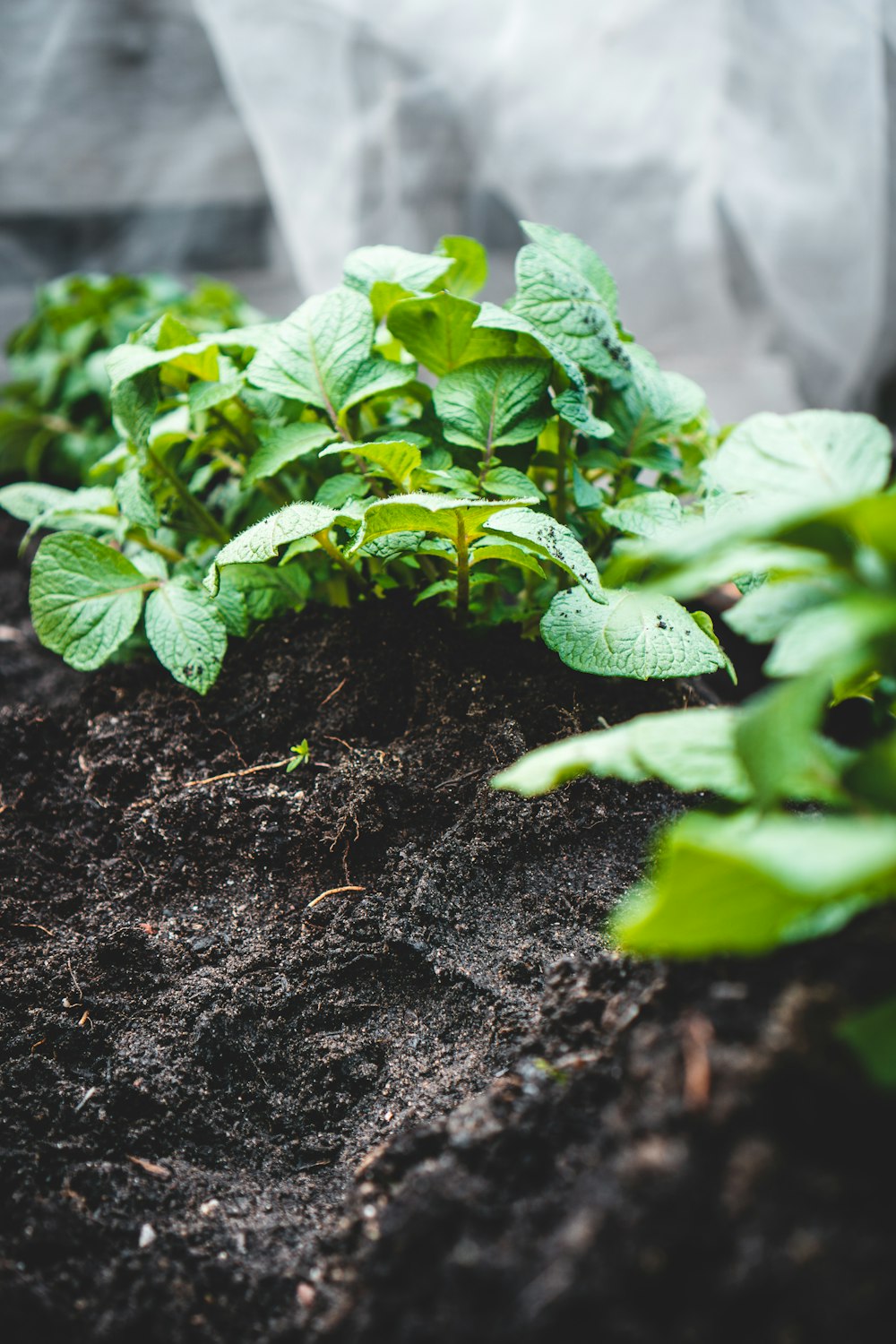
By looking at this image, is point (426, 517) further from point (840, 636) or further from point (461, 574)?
point (840, 636)

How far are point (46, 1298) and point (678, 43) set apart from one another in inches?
82.4

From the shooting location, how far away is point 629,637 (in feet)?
2.47

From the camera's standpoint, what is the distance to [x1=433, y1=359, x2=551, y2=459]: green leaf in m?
0.86

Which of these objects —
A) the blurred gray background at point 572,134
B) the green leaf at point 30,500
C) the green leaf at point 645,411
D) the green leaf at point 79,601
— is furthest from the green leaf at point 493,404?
the blurred gray background at point 572,134

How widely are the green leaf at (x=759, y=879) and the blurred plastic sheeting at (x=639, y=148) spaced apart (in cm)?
177

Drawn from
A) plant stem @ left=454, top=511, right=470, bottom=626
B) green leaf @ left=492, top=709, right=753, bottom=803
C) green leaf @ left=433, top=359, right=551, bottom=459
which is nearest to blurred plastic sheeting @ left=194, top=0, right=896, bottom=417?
green leaf @ left=433, top=359, right=551, bottom=459

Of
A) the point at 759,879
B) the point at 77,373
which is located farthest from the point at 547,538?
the point at 77,373

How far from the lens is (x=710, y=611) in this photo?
46.1 inches

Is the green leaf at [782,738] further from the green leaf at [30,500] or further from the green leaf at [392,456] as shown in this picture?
the green leaf at [30,500]

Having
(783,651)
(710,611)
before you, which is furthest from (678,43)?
(783,651)

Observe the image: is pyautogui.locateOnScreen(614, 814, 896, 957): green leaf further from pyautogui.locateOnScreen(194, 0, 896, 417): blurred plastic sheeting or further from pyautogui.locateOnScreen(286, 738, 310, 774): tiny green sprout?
pyautogui.locateOnScreen(194, 0, 896, 417): blurred plastic sheeting

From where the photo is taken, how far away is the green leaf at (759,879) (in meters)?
0.32

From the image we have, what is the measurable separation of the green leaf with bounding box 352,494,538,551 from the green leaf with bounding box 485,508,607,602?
0.01 meters

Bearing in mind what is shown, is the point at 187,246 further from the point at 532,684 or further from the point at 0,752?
the point at 532,684
